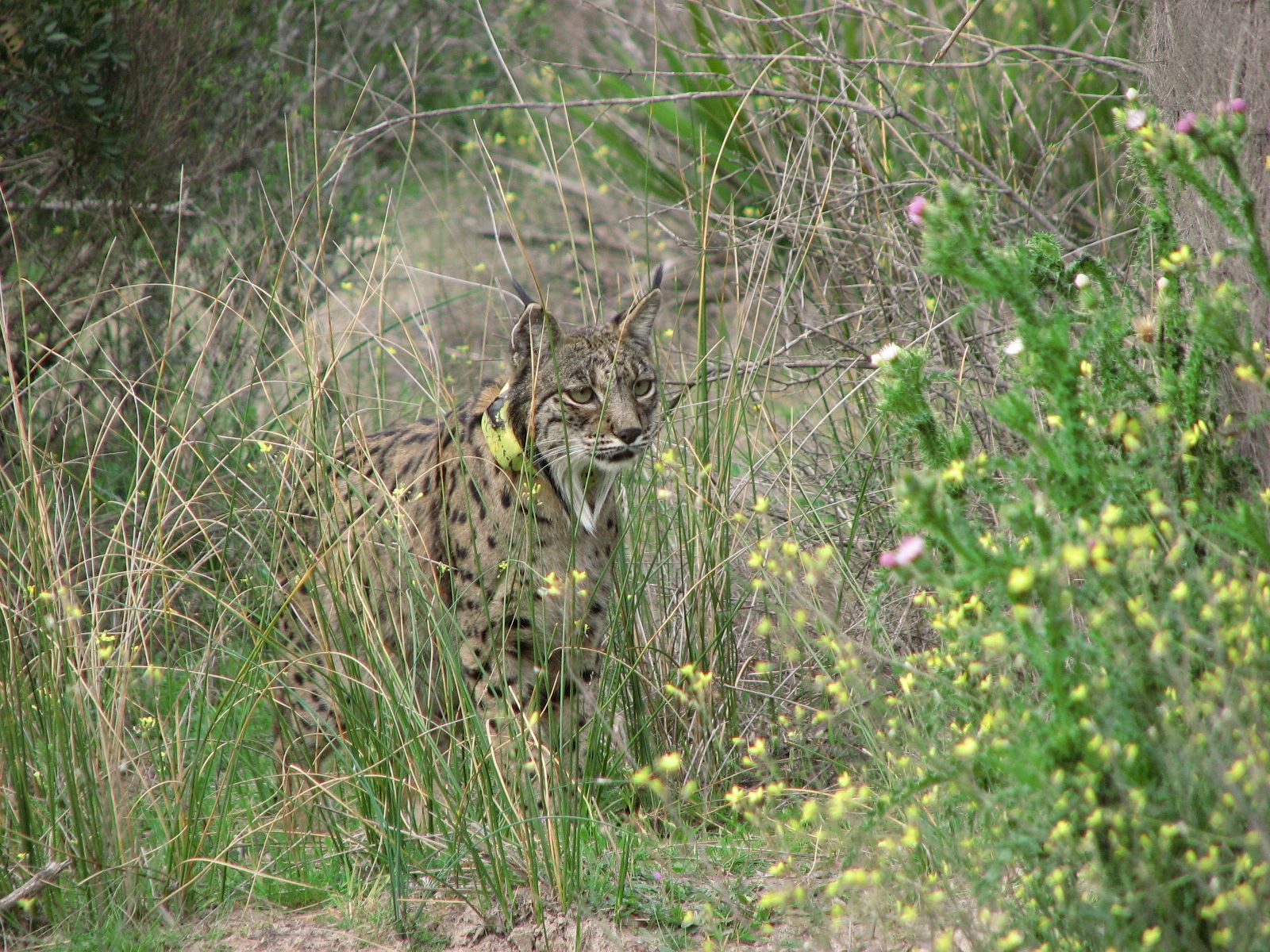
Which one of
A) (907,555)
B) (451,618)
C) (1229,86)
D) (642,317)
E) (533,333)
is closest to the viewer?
(907,555)

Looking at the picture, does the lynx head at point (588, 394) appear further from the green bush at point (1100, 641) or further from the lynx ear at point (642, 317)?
the green bush at point (1100, 641)

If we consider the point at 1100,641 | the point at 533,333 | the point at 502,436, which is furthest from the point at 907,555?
the point at 502,436

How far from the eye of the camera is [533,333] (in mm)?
4203

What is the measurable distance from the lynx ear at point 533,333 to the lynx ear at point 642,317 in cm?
25

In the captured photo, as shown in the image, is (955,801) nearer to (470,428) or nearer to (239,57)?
(470,428)

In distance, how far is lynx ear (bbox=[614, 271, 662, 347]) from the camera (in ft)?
14.1

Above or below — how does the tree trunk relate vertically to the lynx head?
above

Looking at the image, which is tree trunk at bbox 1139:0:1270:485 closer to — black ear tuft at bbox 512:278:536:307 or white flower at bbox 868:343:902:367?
white flower at bbox 868:343:902:367

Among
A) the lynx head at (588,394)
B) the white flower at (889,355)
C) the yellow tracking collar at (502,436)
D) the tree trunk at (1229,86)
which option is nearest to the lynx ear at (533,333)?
the lynx head at (588,394)

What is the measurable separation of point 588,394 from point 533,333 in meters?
0.32

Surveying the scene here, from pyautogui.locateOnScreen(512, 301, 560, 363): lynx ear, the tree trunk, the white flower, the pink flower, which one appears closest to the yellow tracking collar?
pyautogui.locateOnScreen(512, 301, 560, 363): lynx ear

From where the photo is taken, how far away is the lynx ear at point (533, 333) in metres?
4.10

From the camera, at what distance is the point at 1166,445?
257 centimetres

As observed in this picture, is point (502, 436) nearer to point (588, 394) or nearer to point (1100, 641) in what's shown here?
point (588, 394)
